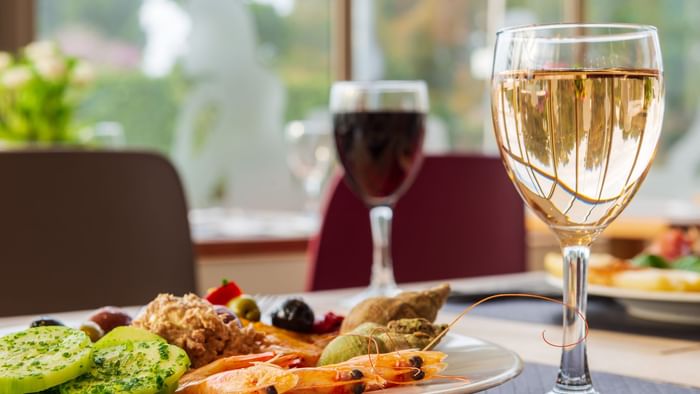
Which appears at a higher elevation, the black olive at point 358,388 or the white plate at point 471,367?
the black olive at point 358,388

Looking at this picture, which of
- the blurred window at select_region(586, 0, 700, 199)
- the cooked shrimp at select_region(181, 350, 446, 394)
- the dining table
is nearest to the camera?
the cooked shrimp at select_region(181, 350, 446, 394)

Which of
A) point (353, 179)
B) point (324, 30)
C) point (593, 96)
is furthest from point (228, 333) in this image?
point (324, 30)

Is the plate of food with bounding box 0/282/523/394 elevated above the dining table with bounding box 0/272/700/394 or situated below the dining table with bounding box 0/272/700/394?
above

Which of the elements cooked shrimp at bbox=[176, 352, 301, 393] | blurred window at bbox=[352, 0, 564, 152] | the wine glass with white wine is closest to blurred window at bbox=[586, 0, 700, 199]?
blurred window at bbox=[352, 0, 564, 152]

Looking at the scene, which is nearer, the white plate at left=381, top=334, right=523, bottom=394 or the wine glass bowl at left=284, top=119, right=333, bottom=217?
the white plate at left=381, top=334, right=523, bottom=394

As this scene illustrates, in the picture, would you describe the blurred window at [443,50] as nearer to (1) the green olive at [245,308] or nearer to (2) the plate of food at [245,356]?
(1) the green olive at [245,308]

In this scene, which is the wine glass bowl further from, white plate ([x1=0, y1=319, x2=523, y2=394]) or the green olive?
white plate ([x1=0, y1=319, x2=523, y2=394])

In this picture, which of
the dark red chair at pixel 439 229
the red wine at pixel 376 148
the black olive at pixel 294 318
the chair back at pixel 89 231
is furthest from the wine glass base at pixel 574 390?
the dark red chair at pixel 439 229

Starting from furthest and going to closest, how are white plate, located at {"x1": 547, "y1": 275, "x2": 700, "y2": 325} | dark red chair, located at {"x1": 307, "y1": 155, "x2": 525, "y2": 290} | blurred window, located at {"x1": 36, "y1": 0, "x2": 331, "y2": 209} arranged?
blurred window, located at {"x1": 36, "y1": 0, "x2": 331, "y2": 209} → dark red chair, located at {"x1": 307, "y1": 155, "x2": 525, "y2": 290} → white plate, located at {"x1": 547, "y1": 275, "x2": 700, "y2": 325}

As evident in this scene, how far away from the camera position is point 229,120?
3979mm

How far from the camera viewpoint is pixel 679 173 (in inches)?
221

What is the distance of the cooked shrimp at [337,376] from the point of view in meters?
0.56

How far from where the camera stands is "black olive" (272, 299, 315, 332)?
818mm

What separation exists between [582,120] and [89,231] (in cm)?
115
